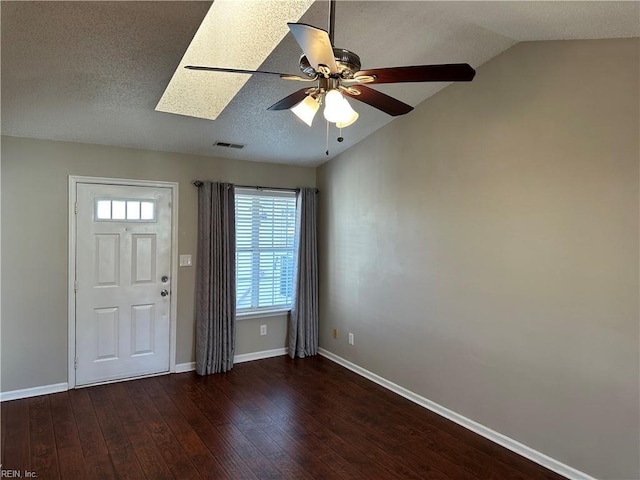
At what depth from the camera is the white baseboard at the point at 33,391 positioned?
3.45 m

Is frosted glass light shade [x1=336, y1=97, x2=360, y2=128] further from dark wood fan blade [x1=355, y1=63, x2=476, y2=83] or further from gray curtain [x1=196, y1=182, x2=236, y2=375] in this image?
gray curtain [x1=196, y1=182, x2=236, y2=375]

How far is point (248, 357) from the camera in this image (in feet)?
15.2

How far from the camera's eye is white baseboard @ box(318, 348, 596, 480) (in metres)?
2.51

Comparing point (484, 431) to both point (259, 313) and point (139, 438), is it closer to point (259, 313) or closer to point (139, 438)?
point (139, 438)

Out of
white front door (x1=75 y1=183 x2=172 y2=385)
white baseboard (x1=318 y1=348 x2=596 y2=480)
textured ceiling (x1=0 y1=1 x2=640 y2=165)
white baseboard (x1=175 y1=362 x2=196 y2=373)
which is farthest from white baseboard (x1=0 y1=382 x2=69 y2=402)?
white baseboard (x1=318 y1=348 x2=596 y2=480)

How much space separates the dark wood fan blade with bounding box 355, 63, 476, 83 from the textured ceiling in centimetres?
75

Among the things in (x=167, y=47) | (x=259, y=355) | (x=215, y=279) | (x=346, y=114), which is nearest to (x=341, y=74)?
(x=346, y=114)

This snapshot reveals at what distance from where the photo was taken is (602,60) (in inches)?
93.4

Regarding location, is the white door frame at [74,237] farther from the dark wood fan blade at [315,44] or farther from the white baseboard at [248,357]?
the dark wood fan blade at [315,44]

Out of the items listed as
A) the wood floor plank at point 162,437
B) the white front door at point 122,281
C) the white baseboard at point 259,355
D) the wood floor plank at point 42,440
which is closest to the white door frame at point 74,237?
the white front door at point 122,281

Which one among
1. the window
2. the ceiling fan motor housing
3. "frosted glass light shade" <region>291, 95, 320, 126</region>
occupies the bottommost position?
the window

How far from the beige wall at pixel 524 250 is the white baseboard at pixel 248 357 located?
4.34 ft

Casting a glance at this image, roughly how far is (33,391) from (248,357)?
2.02 metres

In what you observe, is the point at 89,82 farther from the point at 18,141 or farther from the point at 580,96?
the point at 580,96
